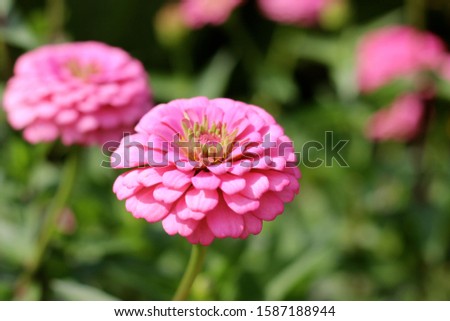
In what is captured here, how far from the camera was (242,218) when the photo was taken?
80 cm

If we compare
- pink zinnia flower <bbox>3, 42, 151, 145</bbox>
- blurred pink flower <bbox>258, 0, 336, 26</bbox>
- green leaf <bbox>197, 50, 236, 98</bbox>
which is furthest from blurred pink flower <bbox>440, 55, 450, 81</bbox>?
pink zinnia flower <bbox>3, 42, 151, 145</bbox>

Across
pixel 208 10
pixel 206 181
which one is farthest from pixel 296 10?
pixel 206 181

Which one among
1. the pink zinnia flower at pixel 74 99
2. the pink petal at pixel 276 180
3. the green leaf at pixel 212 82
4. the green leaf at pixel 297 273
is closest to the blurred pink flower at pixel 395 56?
the green leaf at pixel 212 82

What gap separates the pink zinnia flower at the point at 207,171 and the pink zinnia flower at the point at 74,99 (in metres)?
0.22

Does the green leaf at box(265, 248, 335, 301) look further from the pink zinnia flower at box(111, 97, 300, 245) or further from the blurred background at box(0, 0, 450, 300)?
the pink zinnia flower at box(111, 97, 300, 245)

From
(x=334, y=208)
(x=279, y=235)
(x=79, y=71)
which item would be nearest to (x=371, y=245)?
(x=334, y=208)

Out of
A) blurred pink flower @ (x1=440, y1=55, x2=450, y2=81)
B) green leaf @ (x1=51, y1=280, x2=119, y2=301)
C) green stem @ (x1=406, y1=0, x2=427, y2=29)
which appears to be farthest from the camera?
green stem @ (x1=406, y1=0, x2=427, y2=29)

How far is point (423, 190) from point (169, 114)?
0.87 m

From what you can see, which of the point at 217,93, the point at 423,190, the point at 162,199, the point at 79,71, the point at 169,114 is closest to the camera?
the point at 162,199

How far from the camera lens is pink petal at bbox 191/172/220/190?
77 cm

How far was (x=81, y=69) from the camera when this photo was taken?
46.1 inches

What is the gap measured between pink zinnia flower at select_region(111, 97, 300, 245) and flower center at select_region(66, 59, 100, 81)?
32cm

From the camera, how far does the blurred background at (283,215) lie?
118 centimetres
